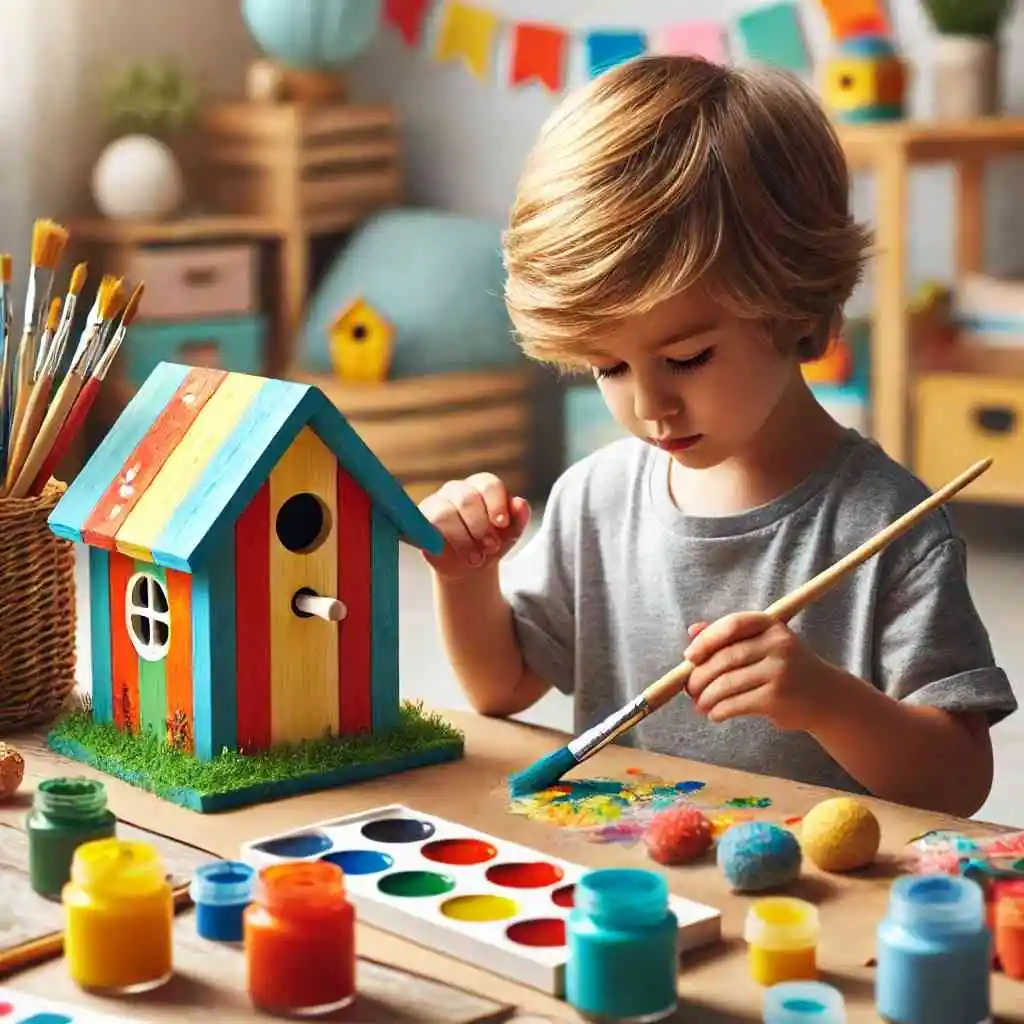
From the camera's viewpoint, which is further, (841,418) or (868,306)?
(868,306)

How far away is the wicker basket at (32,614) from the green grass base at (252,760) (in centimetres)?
5

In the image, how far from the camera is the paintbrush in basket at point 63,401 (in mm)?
1215

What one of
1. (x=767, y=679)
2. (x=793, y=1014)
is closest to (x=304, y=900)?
(x=793, y=1014)

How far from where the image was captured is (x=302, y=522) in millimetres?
1181

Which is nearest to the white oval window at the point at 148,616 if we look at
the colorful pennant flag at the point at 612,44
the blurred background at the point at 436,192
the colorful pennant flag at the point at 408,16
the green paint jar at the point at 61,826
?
the green paint jar at the point at 61,826

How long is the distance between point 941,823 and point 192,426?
0.50 m

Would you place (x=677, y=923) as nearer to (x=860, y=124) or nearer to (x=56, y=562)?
(x=56, y=562)

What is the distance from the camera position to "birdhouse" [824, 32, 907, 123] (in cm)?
353

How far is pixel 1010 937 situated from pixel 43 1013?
15.8 inches

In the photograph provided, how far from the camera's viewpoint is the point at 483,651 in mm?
1355

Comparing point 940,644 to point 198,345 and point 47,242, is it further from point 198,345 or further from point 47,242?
point 198,345

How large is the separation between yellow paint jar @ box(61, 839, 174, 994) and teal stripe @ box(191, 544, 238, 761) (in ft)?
0.92

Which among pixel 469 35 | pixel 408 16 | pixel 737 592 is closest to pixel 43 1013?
pixel 737 592

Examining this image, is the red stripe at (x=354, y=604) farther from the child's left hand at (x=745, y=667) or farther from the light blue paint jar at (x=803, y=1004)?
the light blue paint jar at (x=803, y=1004)
